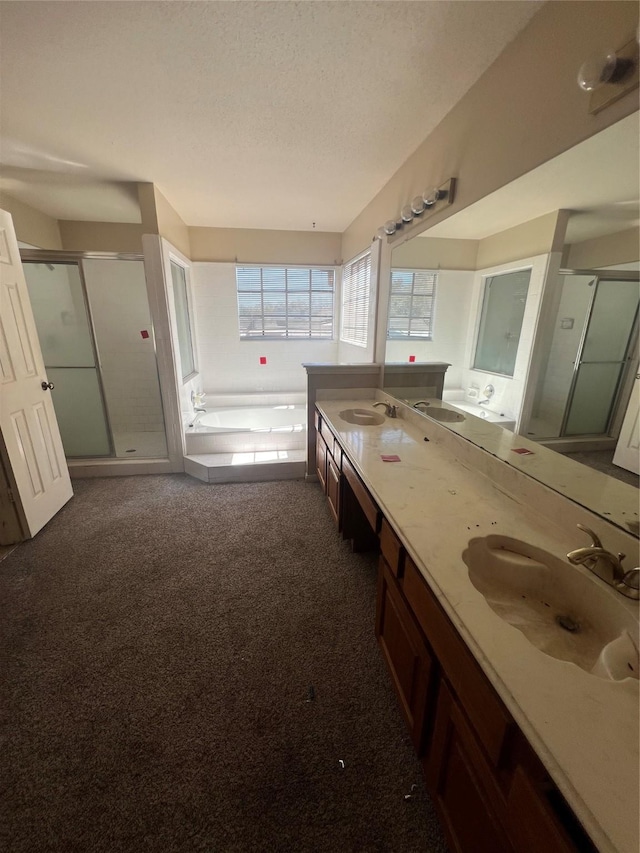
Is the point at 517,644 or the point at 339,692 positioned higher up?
the point at 517,644

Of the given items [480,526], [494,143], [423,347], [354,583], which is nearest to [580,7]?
[494,143]

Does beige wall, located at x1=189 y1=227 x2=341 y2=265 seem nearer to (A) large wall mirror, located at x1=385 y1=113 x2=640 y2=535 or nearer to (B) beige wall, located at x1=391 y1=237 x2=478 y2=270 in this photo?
(B) beige wall, located at x1=391 y1=237 x2=478 y2=270

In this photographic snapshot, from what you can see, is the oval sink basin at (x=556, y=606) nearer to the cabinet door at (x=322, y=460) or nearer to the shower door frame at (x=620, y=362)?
the shower door frame at (x=620, y=362)

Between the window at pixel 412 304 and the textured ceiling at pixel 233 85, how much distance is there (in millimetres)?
723

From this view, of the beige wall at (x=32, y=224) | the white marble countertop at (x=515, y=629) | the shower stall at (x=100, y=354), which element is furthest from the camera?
the shower stall at (x=100, y=354)

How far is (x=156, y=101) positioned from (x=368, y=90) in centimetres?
102

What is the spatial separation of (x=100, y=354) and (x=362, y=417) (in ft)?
9.04

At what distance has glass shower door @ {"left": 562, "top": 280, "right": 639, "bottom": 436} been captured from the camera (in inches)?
35.9

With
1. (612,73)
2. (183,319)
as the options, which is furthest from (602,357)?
(183,319)

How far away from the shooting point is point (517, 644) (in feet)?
2.35

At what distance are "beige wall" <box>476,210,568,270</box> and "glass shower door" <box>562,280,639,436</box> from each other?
0.29 meters

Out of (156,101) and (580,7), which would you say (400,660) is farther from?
(156,101)

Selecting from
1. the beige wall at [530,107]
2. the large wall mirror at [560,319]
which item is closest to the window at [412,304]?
the large wall mirror at [560,319]

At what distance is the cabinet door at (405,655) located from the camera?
97 centimetres
